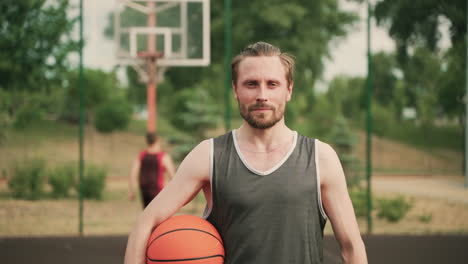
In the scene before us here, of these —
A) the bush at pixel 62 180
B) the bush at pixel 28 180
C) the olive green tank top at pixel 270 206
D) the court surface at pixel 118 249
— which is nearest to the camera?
the olive green tank top at pixel 270 206

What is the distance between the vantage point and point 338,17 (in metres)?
24.0

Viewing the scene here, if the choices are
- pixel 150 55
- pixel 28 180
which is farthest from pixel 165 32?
pixel 28 180

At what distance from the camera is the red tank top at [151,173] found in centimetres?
707

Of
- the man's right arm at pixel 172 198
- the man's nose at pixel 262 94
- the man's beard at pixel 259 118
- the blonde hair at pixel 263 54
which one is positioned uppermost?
the blonde hair at pixel 263 54

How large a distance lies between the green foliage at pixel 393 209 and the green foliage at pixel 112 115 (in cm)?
1807

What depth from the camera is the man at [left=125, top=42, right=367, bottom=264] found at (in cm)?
191

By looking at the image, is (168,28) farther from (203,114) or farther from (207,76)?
(207,76)

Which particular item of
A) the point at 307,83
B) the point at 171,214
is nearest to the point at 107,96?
the point at 307,83

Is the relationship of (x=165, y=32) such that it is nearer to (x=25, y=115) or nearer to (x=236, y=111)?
(x=25, y=115)

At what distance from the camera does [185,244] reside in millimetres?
2049

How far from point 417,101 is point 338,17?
448 centimetres

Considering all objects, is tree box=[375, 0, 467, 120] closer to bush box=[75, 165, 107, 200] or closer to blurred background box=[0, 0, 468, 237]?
blurred background box=[0, 0, 468, 237]

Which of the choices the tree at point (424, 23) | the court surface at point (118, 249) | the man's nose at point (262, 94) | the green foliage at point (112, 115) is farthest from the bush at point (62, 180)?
the green foliage at point (112, 115)

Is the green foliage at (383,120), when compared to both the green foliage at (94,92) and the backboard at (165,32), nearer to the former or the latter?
the green foliage at (94,92)
